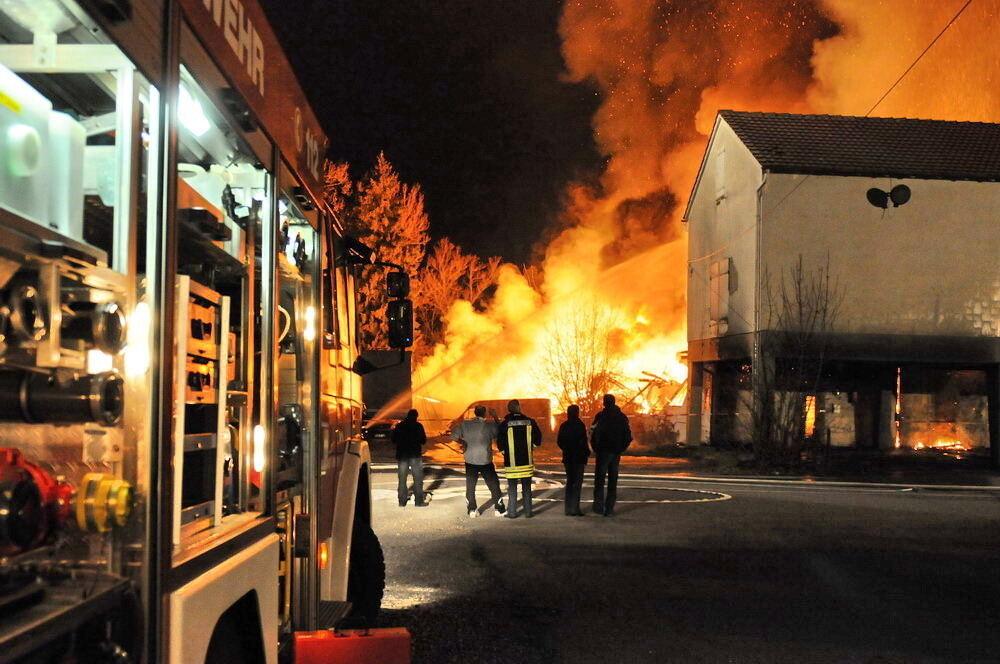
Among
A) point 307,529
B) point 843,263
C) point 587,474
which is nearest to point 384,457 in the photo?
point 587,474

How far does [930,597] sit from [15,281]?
8083 millimetres

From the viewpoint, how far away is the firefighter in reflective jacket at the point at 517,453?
13.8 meters

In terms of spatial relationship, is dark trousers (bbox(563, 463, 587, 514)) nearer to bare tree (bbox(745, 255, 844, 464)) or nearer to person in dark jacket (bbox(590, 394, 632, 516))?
person in dark jacket (bbox(590, 394, 632, 516))

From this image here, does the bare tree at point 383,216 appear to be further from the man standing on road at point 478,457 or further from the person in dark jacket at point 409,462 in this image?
the man standing on road at point 478,457

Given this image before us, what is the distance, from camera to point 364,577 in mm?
6348

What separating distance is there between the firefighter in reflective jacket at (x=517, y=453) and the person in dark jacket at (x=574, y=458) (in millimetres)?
408

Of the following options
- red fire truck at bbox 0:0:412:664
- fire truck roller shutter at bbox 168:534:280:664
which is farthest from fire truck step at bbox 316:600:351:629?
fire truck roller shutter at bbox 168:534:280:664

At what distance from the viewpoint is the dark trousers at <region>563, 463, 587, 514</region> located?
45.9ft

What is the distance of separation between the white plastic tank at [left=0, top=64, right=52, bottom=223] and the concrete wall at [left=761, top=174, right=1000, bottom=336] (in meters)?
25.8

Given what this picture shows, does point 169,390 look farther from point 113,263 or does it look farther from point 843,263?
point 843,263

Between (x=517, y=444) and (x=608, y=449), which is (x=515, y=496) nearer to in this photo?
(x=517, y=444)

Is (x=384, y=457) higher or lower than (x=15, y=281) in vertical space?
lower

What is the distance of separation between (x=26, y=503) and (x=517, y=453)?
11980mm

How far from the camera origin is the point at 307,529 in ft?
14.9
